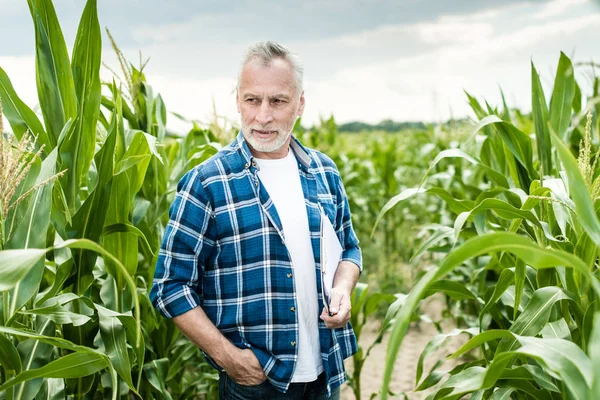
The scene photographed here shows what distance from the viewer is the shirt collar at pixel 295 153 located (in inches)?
74.5

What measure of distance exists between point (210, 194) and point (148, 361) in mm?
915

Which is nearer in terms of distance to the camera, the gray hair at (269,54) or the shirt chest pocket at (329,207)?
the gray hair at (269,54)

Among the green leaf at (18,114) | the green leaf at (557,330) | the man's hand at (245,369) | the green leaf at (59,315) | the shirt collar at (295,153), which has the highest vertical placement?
the green leaf at (18,114)

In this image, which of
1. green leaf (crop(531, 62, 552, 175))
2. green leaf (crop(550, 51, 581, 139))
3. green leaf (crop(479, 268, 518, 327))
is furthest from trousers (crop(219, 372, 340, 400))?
green leaf (crop(550, 51, 581, 139))

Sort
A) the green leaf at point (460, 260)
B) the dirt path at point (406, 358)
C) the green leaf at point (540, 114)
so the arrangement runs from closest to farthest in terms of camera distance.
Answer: the green leaf at point (460, 260) → the green leaf at point (540, 114) → the dirt path at point (406, 358)

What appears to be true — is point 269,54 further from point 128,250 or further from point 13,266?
point 13,266

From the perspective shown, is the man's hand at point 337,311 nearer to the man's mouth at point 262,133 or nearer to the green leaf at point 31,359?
the man's mouth at point 262,133

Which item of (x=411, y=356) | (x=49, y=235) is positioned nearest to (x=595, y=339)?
(x=49, y=235)

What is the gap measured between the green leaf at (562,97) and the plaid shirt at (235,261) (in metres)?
1.22

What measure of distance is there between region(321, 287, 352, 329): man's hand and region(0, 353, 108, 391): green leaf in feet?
2.18

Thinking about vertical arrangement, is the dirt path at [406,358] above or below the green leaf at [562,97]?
below

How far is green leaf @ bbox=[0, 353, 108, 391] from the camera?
56.1 inches

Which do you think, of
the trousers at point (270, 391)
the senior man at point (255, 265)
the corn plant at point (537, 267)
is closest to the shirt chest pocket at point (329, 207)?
the senior man at point (255, 265)

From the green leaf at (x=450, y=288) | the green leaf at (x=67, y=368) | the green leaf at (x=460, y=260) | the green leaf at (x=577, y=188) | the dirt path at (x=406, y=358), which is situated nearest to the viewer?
the green leaf at (x=460, y=260)
